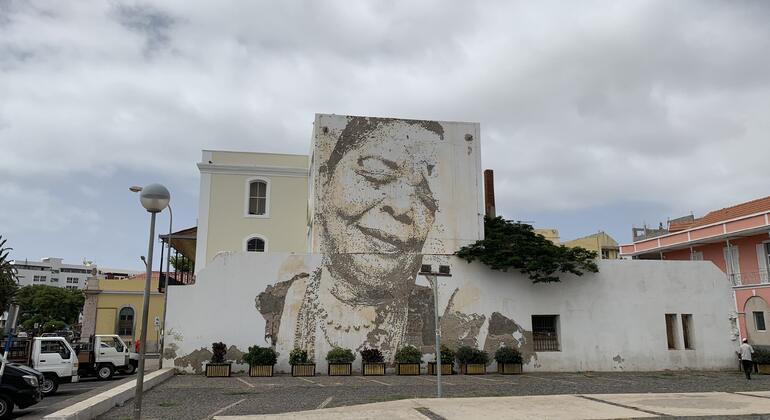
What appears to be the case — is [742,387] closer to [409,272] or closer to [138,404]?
[409,272]

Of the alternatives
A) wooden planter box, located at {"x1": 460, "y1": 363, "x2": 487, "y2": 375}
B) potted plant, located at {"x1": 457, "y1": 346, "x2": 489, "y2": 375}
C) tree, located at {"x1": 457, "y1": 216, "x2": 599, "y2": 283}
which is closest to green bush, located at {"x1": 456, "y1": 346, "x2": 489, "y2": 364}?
potted plant, located at {"x1": 457, "y1": 346, "x2": 489, "y2": 375}

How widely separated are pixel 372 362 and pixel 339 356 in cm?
128

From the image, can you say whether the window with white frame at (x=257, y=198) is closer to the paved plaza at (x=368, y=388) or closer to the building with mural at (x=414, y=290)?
the building with mural at (x=414, y=290)

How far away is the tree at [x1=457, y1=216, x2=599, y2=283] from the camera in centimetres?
2309

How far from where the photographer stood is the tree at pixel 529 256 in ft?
75.8

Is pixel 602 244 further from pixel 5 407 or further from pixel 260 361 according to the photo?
pixel 5 407

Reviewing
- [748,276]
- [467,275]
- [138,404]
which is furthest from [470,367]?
[748,276]

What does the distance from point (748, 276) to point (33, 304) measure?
6276cm

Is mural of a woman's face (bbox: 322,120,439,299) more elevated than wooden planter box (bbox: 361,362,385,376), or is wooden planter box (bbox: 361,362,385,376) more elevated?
mural of a woman's face (bbox: 322,120,439,299)

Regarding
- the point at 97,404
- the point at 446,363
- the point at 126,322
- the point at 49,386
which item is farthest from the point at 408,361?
the point at 126,322

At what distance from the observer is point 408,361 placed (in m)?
21.7

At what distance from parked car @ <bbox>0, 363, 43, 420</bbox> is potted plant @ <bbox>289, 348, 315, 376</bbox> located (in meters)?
9.28

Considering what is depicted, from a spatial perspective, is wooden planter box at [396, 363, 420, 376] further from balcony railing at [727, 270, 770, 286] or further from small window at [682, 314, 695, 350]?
balcony railing at [727, 270, 770, 286]

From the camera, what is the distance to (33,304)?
57.9 meters
